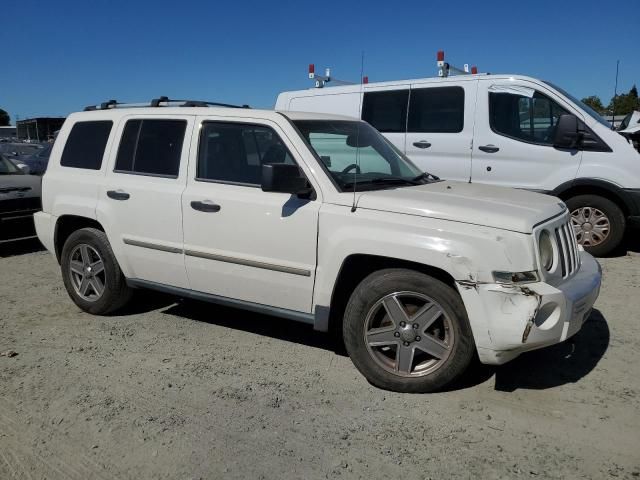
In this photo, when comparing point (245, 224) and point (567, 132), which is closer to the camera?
point (245, 224)

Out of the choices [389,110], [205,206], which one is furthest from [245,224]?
[389,110]

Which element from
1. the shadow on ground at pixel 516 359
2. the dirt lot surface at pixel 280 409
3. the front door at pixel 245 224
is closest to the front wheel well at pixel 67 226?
the dirt lot surface at pixel 280 409

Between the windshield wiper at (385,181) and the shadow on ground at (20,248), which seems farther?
the shadow on ground at (20,248)

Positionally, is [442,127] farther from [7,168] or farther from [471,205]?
[7,168]

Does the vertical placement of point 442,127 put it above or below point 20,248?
above

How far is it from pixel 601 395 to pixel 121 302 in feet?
12.6

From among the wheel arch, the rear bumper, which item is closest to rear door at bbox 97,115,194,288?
the rear bumper

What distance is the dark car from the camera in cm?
788

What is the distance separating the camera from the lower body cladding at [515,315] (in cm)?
314

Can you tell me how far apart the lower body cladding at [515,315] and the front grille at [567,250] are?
A: 0.32m

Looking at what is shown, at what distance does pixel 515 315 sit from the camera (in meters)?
3.15

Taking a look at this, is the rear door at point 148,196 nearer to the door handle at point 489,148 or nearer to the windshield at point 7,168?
the door handle at point 489,148

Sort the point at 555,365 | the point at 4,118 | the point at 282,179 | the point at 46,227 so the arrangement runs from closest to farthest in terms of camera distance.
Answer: the point at 282,179 < the point at 555,365 < the point at 46,227 < the point at 4,118

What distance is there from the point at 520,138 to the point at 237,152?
4408mm
